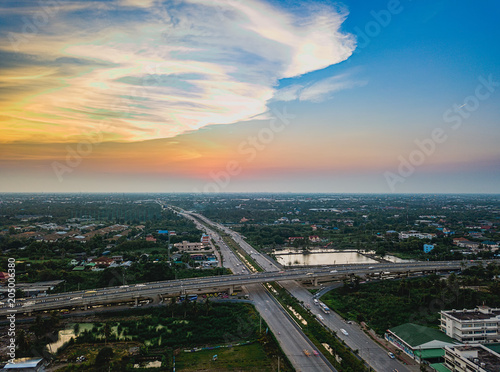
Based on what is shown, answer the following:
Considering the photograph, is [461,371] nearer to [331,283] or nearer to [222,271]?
[331,283]

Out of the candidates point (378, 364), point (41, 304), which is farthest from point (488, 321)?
point (41, 304)

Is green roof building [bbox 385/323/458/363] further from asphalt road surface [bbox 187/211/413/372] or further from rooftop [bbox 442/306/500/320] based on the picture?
rooftop [bbox 442/306/500/320]

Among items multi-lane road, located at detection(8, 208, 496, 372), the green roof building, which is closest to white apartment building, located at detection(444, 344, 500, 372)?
the green roof building

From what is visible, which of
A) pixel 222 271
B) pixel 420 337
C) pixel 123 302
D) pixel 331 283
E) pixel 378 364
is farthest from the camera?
pixel 222 271

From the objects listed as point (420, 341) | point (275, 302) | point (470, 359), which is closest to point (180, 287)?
point (275, 302)

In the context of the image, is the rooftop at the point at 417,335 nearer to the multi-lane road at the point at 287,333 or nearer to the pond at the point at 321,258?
the multi-lane road at the point at 287,333

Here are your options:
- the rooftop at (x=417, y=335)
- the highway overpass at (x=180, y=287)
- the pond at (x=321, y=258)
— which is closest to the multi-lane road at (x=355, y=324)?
the highway overpass at (x=180, y=287)
